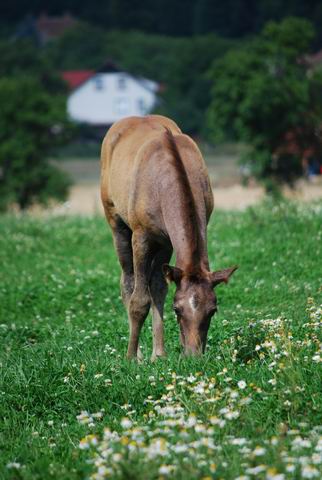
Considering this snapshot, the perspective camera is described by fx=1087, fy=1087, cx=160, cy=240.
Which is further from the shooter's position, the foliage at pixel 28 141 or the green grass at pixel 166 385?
the foliage at pixel 28 141

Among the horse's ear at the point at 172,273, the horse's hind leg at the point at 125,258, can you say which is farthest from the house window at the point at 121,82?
the horse's ear at the point at 172,273

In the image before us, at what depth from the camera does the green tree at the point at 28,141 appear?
63.4 metres

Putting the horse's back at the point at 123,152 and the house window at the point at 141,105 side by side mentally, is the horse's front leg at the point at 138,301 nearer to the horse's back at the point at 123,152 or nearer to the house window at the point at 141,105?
the horse's back at the point at 123,152

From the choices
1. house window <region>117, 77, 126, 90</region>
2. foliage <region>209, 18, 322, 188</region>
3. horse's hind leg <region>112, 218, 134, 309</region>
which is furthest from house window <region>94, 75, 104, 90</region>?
horse's hind leg <region>112, 218, 134, 309</region>

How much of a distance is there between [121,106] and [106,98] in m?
2.30

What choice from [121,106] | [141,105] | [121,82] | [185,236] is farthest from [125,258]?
[121,106]

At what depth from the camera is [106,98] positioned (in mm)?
138000

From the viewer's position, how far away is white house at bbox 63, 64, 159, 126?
134375 mm

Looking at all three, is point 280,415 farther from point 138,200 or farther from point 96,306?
point 96,306

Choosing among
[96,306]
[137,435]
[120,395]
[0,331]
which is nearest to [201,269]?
[120,395]

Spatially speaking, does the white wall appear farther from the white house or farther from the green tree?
the green tree

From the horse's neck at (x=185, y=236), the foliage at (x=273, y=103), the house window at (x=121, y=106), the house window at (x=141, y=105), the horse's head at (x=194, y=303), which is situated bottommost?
the house window at (x=121, y=106)

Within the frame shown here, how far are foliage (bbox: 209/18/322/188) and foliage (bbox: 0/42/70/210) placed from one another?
11610 mm

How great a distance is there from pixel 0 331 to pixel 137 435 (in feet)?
18.8
